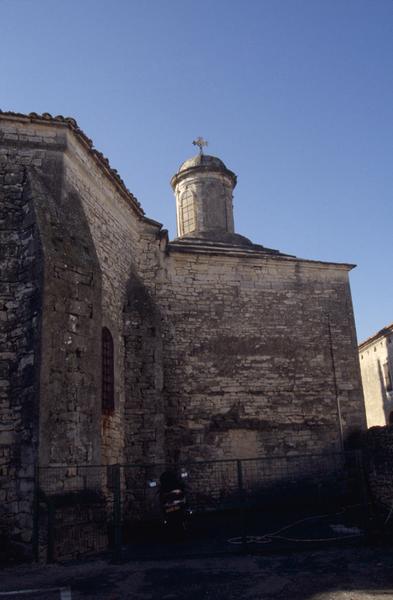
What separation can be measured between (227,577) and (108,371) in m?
5.35

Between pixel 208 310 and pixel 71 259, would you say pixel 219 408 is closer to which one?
pixel 208 310

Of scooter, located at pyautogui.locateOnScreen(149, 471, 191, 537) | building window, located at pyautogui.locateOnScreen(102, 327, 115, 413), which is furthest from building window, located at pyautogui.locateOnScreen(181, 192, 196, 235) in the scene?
scooter, located at pyautogui.locateOnScreen(149, 471, 191, 537)

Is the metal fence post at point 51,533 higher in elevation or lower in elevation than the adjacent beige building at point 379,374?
lower

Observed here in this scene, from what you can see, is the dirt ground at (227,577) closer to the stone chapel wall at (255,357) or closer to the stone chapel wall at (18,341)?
the stone chapel wall at (18,341)

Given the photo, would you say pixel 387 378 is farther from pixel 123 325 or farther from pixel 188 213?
pixel 123 325

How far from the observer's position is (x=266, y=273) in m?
14.8

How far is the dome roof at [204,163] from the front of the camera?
18.0 metres

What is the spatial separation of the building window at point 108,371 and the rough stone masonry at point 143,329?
29 millimetres

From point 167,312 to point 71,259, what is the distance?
199 inches

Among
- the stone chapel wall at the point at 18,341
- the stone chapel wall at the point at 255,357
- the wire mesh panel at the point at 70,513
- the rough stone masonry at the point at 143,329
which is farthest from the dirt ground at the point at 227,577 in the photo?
the stone chapel wall at the point at 255,357

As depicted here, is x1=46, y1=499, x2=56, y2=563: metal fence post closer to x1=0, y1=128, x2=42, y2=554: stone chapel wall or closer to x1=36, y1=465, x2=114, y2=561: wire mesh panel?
x1=36, y1=465, x2=114, y2=561: wire mesh panel

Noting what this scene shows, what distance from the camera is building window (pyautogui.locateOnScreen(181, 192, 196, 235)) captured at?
17.8 m

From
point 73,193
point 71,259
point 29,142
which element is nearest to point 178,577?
point 71,259

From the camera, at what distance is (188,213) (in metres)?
17.9
